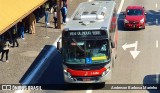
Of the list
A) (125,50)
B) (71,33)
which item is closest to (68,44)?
(71,33)

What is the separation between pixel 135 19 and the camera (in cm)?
3353

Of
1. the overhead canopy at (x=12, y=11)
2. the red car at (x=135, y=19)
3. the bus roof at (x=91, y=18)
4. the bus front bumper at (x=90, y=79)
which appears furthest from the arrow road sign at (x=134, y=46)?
the overhead canopy at (x=12, y=11)

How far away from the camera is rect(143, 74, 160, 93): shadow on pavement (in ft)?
69.2

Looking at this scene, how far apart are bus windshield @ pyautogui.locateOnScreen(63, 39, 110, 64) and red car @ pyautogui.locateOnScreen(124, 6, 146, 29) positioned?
13.0m

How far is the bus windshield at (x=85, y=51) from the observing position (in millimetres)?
20672

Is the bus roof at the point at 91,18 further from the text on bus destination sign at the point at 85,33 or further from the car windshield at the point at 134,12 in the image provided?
the car windshield at the point at 134,12

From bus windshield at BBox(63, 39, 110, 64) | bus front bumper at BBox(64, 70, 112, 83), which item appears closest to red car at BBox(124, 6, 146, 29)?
bus windshield at BBox(63, 39, 110, 64)

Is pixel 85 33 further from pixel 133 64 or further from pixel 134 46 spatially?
pixel 134 46

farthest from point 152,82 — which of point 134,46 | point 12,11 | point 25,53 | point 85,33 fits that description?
point 12,11

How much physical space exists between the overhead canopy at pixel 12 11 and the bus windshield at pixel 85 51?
4.89 meters

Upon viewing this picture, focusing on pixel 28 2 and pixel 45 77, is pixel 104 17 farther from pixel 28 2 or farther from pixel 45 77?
pixel 28 2

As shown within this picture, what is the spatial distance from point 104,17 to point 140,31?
36.0 ft

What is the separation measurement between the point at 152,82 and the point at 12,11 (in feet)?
35.6

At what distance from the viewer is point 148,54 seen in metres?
27.1
